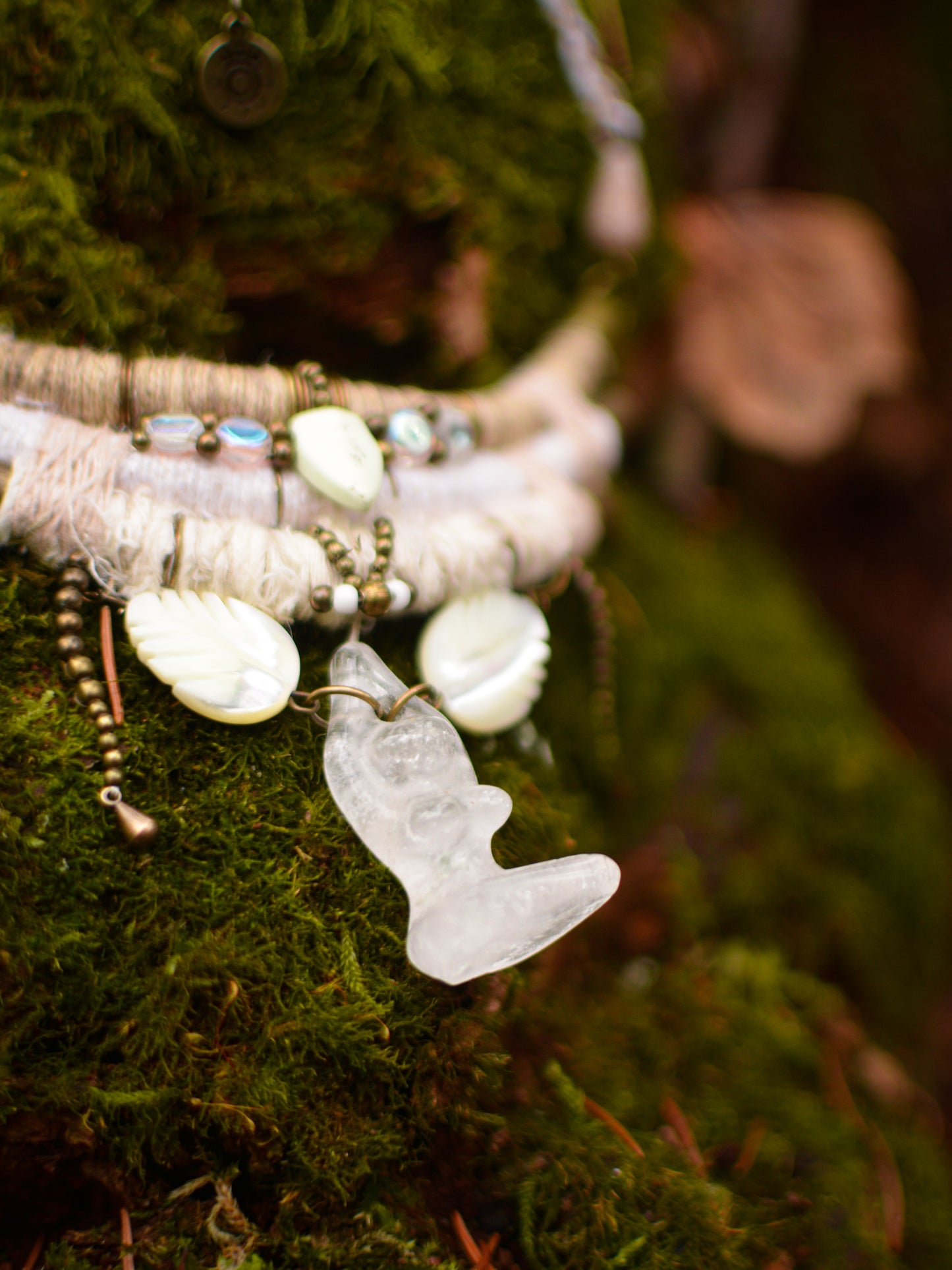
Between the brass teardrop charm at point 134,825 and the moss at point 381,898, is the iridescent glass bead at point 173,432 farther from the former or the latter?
the brass teardrop charm at point 134,825

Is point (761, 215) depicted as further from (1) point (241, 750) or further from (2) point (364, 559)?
(1) point (241, 750)

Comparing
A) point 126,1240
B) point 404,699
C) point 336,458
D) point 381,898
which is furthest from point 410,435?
point 126,1240

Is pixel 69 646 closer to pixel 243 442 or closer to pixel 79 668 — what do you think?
pixel 79 668

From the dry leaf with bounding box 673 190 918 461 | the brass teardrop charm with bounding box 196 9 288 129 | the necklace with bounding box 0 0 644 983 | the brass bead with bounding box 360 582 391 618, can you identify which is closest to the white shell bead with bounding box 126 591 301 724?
the necklace with bounding box 0 0 644 983

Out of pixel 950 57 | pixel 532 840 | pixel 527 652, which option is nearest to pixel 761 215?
pixel 950 57

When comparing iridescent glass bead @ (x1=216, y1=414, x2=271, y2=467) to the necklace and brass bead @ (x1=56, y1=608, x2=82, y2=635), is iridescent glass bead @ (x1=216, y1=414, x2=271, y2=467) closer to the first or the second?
the necklace

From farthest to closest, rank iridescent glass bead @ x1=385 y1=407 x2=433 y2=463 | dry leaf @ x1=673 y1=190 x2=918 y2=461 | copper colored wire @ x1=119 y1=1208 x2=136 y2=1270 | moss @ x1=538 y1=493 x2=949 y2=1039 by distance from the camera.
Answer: dry leaf @ x1=673 y1=190 x2=918 y2=461
moss @ x1=538 y1=493 x2=949 y2=1039
iridescent glass bead @ x1=385 y1=407 x2=433 y2=463
copper colored wire @ x1=119 y1=1208 x2=136 y2=1270
